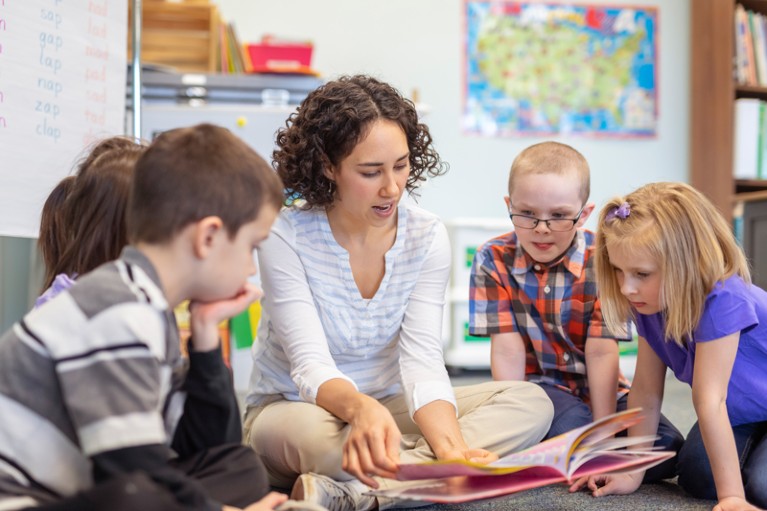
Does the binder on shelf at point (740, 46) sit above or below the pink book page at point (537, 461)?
above

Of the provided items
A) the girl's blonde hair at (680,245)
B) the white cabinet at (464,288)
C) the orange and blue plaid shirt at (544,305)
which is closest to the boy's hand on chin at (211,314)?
the girl's blonde hair at (680,245)

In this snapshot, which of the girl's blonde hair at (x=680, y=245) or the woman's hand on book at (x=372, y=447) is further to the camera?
the girl's blonde hair at (x=680, y=245)

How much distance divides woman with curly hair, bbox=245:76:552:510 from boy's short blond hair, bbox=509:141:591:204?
0.17m

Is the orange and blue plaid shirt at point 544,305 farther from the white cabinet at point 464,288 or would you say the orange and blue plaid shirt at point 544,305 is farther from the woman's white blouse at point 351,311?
the white cabinet at point 464,288

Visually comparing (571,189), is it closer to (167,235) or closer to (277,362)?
(277,362)

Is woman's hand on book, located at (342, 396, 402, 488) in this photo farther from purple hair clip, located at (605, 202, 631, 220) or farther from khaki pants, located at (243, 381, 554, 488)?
purple hair clip, located at (605, 202, 631, 220)

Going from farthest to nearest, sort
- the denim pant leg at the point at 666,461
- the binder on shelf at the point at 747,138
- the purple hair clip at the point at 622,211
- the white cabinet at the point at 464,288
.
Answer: the binder on shelf at the point at 747,138 < the white cabinet at the point at 464,288 < the denim pant leg at the point at 666,461 < the purple hair clip at the point at 622,211

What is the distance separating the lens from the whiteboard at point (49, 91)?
1498 millimetres

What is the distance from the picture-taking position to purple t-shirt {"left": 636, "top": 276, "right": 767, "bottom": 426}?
114 cm

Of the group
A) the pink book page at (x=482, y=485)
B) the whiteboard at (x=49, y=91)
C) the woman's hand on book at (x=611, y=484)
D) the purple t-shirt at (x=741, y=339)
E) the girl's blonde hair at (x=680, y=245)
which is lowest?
the woman's hand on book at (x=611, y=484)

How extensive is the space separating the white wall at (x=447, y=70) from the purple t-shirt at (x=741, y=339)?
Answer: 1958 millimetres

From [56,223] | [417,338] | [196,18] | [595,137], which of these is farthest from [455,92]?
[56,223]

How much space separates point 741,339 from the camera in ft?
3.97

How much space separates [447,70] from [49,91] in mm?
1925
